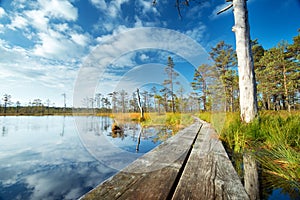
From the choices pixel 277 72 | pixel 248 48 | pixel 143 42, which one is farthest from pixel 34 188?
pixel 277 72

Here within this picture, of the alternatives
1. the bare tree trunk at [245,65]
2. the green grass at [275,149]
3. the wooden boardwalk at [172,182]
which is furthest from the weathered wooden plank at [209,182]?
the bare tree trunk at [245,65]

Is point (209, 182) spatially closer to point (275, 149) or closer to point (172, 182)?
point (172, 182)

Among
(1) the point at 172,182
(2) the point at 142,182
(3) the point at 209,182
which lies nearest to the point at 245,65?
(3) the point at 209,182

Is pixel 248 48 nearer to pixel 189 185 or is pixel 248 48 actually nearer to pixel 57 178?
pixel 189 185

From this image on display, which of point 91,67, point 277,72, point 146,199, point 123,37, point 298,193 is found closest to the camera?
point 146,199

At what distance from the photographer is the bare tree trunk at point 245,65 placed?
322 centimetres

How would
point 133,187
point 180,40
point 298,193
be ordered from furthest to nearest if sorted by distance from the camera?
point 180,40 → point 298,193 → point 133,187

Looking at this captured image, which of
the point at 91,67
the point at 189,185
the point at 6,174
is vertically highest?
the point at 91,67

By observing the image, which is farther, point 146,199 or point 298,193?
point 298,193

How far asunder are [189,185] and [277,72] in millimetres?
26656

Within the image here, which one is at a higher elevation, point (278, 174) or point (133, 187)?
point (133, 187)

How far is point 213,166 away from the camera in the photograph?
→ 118 cm

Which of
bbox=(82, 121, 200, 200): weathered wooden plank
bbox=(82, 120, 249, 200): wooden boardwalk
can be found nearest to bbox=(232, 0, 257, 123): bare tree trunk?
bbox=(82, 120, 249, 200): wooden boardwalk

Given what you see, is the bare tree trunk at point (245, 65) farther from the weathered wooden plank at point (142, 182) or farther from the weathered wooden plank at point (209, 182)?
the weathered wooden plank at point (142, 182)
